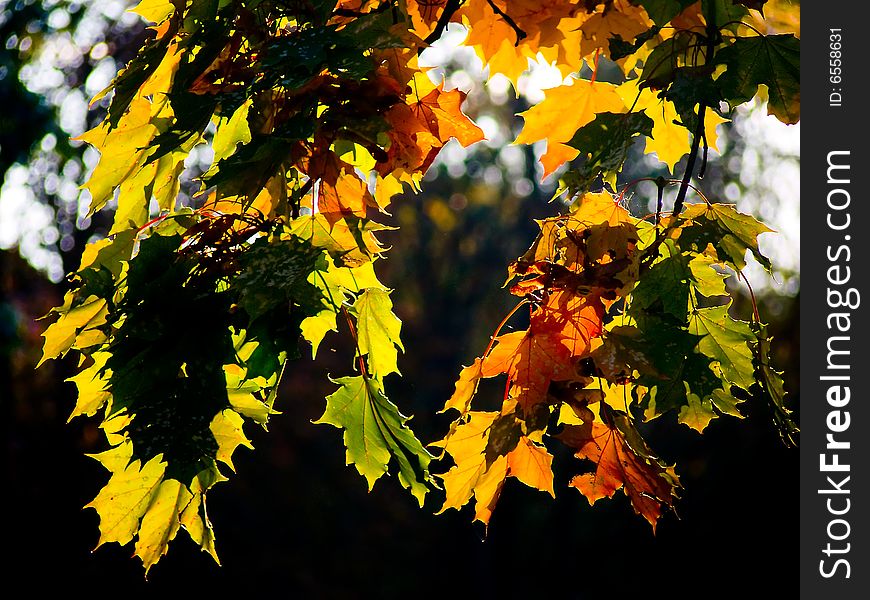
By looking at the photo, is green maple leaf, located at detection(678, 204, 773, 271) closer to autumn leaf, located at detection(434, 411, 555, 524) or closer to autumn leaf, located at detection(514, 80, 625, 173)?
autumn leaf, located at detection(514, 80, 625, 173)

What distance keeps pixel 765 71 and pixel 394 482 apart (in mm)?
10704

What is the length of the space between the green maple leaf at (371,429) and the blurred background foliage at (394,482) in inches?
228

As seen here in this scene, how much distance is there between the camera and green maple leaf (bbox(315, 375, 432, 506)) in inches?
55.6

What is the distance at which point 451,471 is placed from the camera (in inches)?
56.7

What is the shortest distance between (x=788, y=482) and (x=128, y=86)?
9167mm

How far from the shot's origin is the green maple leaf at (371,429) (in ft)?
4.63

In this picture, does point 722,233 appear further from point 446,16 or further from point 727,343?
point 446,16

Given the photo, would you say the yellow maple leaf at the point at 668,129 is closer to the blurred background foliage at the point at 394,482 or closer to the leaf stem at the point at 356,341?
the leaf stem at the point at 356,341

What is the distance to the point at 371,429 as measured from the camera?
1476mm

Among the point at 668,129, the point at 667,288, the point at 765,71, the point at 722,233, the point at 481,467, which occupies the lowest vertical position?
the point at 481,467

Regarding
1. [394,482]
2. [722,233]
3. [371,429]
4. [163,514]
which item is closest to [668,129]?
[722,233]

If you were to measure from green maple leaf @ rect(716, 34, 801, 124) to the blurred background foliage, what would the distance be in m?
6.17

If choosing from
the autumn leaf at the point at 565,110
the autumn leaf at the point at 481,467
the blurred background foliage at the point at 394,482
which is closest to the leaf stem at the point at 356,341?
the autumn leaf at the point at 481,467

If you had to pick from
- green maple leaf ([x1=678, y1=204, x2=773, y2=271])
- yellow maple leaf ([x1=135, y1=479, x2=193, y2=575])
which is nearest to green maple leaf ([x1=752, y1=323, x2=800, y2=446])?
green maple leaf ([x1=678, y1=204, x2=773, y2=271])
